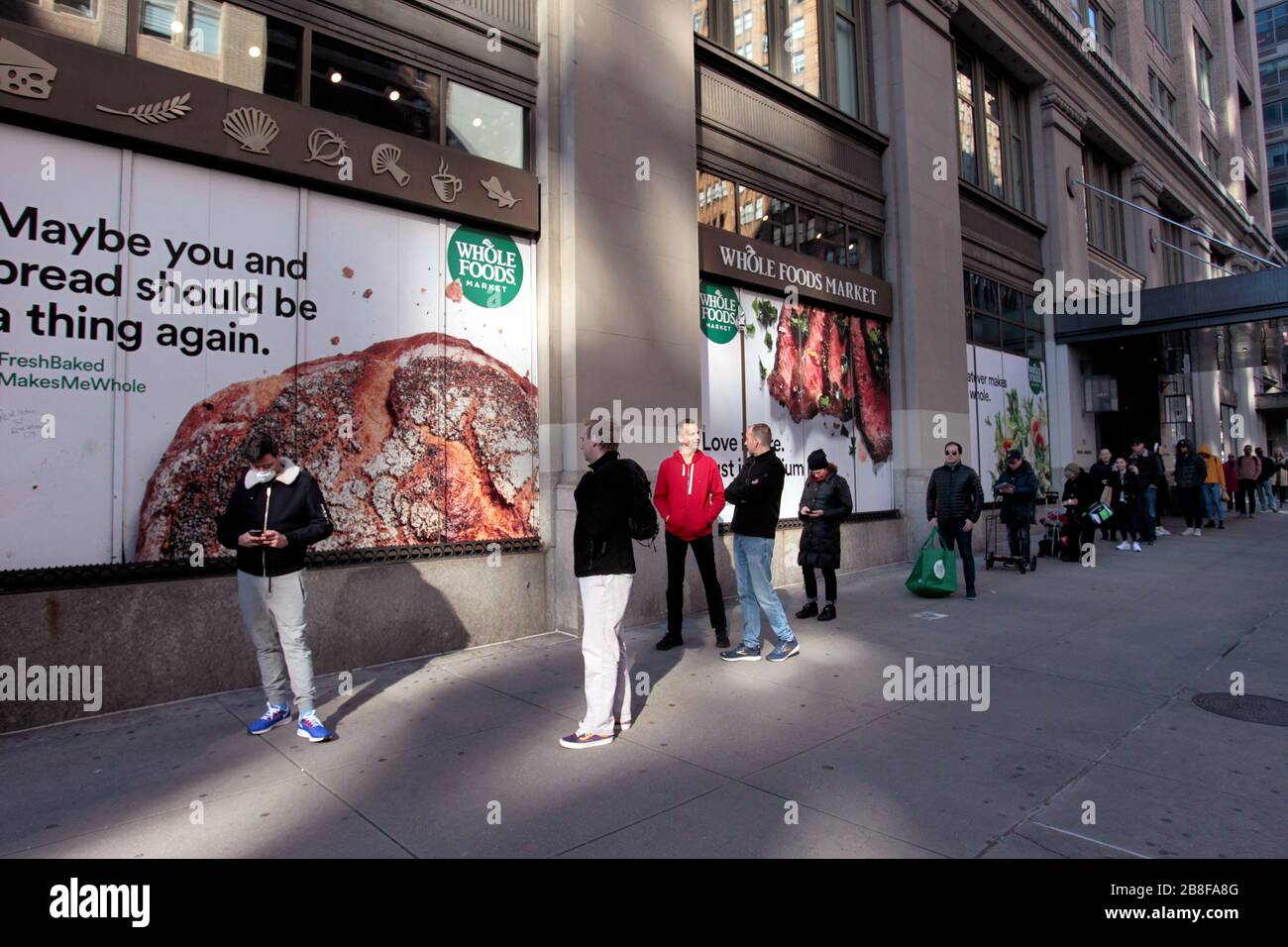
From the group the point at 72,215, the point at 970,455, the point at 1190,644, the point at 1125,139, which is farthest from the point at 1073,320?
the point at 72,215

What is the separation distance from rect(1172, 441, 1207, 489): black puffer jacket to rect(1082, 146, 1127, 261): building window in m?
6.36

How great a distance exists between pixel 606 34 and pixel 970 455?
9728 mm

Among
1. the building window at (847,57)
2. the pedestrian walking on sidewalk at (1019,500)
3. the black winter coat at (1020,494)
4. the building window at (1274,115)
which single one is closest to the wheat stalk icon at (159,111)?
the building window at (847,57)

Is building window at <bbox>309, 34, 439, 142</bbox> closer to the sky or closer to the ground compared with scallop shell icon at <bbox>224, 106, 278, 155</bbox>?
closer to the sky

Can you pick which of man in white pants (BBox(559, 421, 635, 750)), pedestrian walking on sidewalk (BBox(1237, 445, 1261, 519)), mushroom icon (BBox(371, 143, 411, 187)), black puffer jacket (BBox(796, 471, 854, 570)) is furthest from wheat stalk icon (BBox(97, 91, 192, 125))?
pedestrian walking on sidewalk (BBox(1237, 445, 1261, 519))

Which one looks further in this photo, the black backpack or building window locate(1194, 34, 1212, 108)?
building window locate(1194, 34, 1212, 108)

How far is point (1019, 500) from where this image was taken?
422 inches

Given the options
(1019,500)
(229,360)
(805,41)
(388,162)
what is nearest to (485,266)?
(388,162)

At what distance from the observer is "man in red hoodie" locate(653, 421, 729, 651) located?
259 inches

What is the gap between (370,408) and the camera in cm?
654

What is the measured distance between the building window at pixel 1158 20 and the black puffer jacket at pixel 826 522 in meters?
25.1

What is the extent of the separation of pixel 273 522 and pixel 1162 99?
3143 centimetres

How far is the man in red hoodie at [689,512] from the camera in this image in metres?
6.57

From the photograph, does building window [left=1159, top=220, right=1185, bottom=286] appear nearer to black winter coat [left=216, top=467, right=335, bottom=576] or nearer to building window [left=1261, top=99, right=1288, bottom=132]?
black winter coat [left=216, top=467, right=335, bottom=576]
